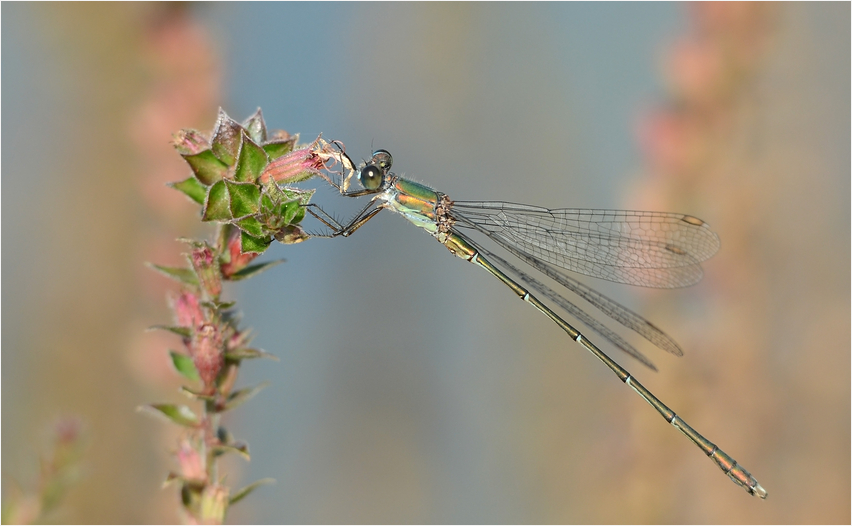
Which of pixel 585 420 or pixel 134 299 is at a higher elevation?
pixel 585 420

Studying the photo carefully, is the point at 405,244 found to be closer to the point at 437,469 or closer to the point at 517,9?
the point at 437,469

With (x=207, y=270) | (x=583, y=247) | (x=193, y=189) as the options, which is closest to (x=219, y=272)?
(x=207, y=270)

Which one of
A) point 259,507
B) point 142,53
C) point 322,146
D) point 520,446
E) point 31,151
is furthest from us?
point 520,446

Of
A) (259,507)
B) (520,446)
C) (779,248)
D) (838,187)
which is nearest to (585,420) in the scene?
(520,446)

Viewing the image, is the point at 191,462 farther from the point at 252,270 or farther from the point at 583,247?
the point at 583,247

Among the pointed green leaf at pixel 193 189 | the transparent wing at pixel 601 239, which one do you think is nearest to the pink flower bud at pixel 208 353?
the pointed green leaf at pixel 193 189

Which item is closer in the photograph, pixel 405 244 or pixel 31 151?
pixel 31 151

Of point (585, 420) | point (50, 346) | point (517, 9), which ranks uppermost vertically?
point (517, 9)

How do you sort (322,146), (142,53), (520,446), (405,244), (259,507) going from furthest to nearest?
(405,244)
(520,446)
(259,507)
(142,53)
(322,146)

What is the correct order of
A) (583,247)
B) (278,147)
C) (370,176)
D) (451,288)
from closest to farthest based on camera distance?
(278,147)
(370,176)
(583,247)
(451,288)
